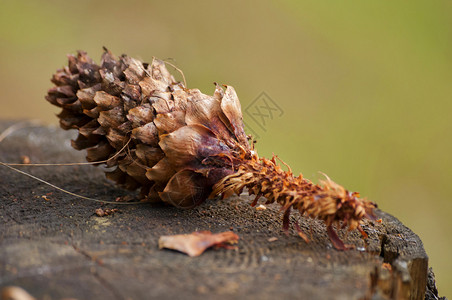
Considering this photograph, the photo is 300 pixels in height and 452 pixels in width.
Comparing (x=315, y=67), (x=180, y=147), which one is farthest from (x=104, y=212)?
(x=315, y=67)

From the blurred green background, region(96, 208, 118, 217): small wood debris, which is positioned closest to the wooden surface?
region(96, 208, 118, 217): small wood debris

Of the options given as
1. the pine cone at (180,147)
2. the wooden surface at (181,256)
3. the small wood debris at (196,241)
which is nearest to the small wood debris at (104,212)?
the wooden surface at (181,256)

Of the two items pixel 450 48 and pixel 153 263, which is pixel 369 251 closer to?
pixel 153 263

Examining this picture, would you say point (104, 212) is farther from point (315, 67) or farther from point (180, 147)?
point (315, 67)

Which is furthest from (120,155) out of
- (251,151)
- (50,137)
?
(50,137)

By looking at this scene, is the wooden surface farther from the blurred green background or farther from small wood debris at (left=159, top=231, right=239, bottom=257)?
the blurred green background
